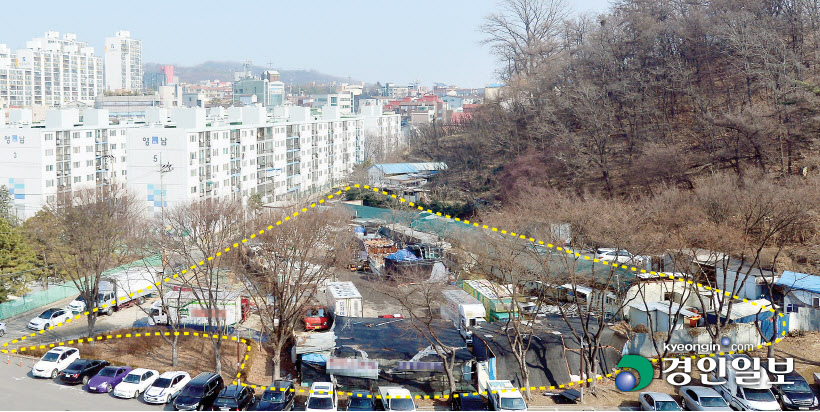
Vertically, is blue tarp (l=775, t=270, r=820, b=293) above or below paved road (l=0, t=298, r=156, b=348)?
above

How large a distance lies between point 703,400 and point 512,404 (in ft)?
6.49

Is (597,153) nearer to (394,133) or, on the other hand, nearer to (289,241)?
(289,241)

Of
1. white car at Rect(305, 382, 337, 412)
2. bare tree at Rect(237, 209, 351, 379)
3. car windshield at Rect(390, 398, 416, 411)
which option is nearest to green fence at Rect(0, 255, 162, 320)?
bare tree at Rect(237, 209, 351, 379)

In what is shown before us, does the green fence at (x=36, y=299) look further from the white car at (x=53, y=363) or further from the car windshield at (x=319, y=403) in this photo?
the car windshield at (x=319, y=403)

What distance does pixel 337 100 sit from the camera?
61.5 metres

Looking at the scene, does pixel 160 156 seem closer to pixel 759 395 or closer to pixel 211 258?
pixel 211 258

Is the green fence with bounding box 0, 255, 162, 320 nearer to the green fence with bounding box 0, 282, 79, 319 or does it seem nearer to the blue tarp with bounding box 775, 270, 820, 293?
the green fence with bounding box 0, 282, 79, 319

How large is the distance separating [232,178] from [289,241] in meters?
12.9

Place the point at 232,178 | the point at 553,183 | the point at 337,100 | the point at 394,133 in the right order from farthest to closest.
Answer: the point at 337,100, the point at 394,133, the point at 232,178, the point at 553,183

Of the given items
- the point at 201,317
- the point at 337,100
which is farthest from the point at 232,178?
the point at 337,100

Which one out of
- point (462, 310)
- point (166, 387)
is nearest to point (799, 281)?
point (462, 310)

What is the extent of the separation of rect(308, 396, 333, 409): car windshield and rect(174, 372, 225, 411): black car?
3.98ft

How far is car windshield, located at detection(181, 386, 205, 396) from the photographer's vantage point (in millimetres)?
7990

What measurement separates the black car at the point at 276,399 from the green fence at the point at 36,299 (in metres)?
6.85
